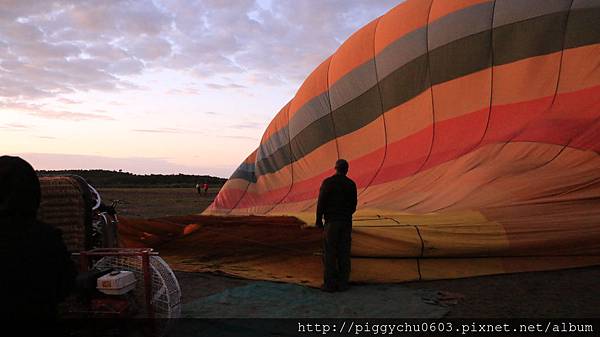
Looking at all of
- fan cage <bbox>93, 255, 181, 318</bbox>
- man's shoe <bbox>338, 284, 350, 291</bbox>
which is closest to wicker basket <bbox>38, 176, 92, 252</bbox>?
fan cage <bbox>93, 255, 181, 318</bbox>

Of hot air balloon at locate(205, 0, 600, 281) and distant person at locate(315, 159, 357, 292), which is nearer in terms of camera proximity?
distant person at locate(315, 159, 357, 292)

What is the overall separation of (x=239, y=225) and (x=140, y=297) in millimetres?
2938

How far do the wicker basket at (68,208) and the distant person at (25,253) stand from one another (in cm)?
185

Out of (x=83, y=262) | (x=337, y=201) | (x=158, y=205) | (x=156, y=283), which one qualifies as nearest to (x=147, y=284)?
(x=156, y=283)

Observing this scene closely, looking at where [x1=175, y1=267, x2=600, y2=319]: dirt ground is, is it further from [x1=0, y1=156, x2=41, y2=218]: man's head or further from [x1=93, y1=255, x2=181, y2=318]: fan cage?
[x1=0, y1=156, x2=41, y2=218]: man's head

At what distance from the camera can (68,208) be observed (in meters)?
3.65

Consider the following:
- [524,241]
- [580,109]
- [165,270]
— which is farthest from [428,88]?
[165,270]

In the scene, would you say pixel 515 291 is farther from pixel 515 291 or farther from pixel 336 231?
pixel 336 231

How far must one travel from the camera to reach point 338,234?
16.4ft

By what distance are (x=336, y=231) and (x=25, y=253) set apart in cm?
347

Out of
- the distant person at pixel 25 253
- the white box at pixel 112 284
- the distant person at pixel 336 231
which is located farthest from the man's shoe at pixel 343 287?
the distant person at pixel 25 253

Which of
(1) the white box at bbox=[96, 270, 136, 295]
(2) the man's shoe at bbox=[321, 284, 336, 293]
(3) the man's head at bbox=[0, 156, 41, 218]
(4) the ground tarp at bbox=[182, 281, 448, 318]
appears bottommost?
(4) the ground tarp at bbox=[182, 281, 448, 318]

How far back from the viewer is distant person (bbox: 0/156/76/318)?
1.76m

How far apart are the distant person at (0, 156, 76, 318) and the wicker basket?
1.85 metres
